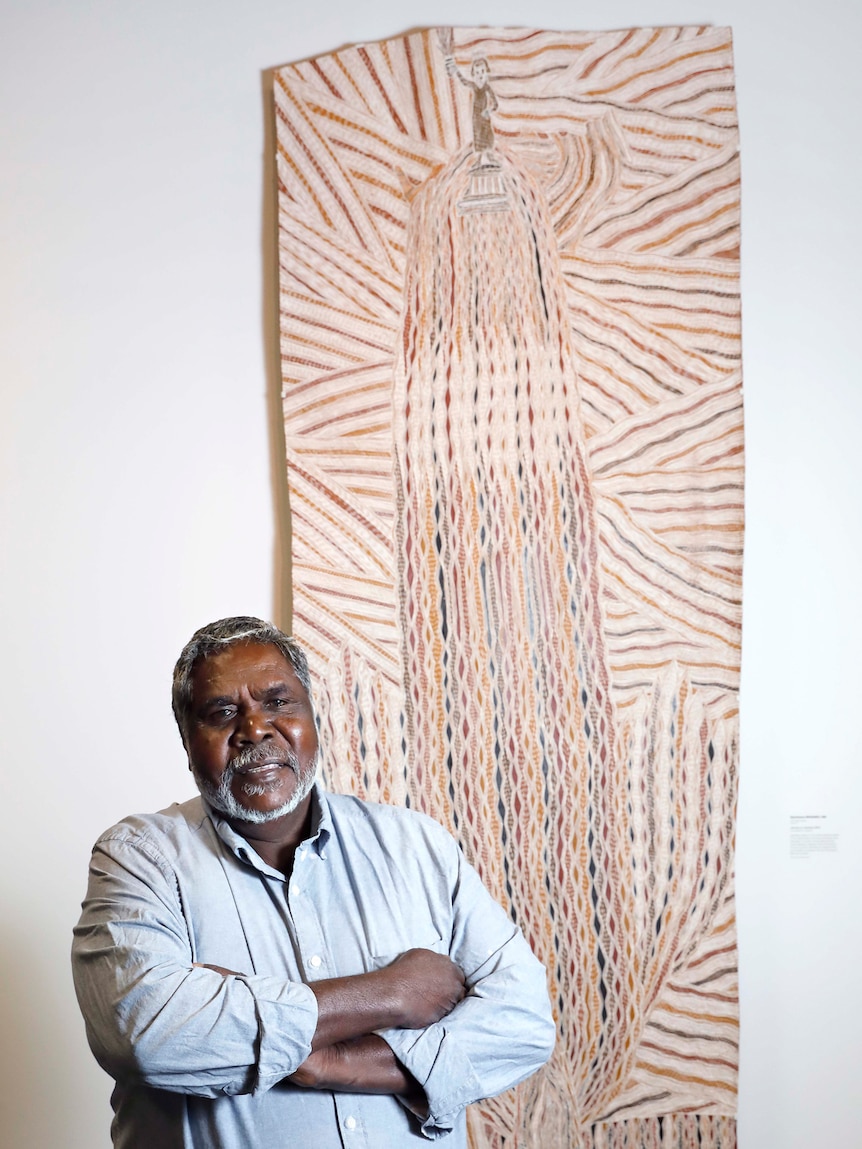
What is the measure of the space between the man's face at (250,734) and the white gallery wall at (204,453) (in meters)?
0.69

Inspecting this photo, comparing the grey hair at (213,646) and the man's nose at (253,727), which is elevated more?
the grey hair at (213,646)

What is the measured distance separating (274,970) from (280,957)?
0.7 inches

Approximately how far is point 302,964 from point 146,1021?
0.75 feet

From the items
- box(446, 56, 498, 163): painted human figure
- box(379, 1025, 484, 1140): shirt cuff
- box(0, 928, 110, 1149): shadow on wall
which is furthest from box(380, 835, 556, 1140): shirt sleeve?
box(446, 56, 498, 163): painted human figure

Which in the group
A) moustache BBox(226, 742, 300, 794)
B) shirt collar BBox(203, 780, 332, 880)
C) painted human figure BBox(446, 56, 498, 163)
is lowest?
shirt collar BBox(203, 780, 332, 880)

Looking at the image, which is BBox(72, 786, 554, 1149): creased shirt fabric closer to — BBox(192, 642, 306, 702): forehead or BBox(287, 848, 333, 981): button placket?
BBox(287, 848, 333, 981): button placket

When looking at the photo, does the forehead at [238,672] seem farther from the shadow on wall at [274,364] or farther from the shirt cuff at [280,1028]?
the shadow on wall at [274,364]

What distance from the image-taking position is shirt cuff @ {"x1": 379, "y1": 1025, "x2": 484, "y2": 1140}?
131 cm

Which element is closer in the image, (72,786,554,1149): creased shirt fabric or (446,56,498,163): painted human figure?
(72,786,554,1149): creased shirt fabric

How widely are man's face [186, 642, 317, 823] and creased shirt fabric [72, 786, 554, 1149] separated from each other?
A: 0.19 feet

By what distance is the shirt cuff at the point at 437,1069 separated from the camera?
1313 millimetres

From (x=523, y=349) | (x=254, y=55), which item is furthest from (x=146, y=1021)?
(x=254, y=55)

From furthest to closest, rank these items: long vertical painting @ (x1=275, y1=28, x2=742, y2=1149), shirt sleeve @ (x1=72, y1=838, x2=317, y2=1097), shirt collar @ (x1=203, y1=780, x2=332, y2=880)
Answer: long vertical painting @ (x1=275, y1=28, x2=742, y2=1149) < shirt collar @ (x1=203, y1=780, x2=332, y2=880) < shirt sleeve @ (x1=72, y1=838, x2=317, y2=1097)

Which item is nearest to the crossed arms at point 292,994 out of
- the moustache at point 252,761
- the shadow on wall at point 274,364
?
the moustache at point 252,761
